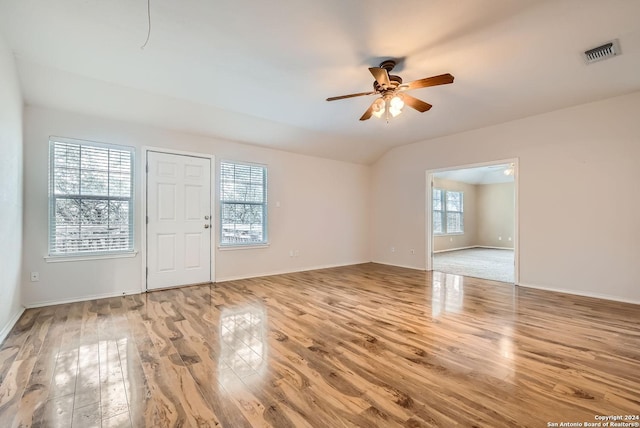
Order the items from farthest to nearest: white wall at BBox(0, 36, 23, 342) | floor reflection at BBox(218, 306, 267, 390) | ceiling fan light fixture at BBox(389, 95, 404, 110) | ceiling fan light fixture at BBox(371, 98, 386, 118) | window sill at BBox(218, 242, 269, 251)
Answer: window sill at BBox(218, 242, 269, 251)
ceiling fan light fixture at BBox(371, 98, 386, 118)
ceiling fan light fixture at BBox(389, 95, 404, 110)
white wall at BBox(0, 36, 23, 342)
floor reflection at BBox(218, 306, 267, 390)

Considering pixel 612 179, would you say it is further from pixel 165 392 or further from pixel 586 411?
pixel 165 392

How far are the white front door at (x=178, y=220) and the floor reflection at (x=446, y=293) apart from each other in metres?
3.69

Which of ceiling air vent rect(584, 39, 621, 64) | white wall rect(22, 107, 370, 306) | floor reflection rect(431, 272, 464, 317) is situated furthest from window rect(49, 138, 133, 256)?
ceiling air vent rect(584, 39, 621, 64)

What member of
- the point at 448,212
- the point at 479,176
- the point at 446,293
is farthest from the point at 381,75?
the point at 479,176

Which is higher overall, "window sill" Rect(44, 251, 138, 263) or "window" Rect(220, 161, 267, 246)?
"window" Rect(220, 161, 267, 246)

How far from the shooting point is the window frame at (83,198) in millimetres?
3742

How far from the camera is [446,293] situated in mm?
4344

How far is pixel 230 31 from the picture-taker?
2590mm

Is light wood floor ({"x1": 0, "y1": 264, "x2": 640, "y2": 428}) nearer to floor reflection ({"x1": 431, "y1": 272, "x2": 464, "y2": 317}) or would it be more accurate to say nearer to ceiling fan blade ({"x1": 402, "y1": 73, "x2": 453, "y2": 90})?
floor reflection ({"x1": 431, "y1": 272, "x2": 464, "y2": 317})

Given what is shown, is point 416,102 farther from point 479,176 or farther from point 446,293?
point 479,176

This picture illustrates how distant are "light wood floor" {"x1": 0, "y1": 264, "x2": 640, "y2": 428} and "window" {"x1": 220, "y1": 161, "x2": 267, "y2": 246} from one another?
5.49ft

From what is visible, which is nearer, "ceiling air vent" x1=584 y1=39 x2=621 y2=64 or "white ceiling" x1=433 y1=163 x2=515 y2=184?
"ceiling air vent" x1=584 y1=39 x2=621 y2=64

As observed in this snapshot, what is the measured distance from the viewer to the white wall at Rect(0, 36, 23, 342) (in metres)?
2.64

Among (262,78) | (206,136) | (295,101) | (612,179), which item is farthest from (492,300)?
(206,136)
